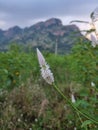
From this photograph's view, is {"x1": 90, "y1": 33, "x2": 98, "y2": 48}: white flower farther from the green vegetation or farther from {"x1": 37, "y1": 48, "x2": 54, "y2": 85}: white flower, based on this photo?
the green vegetation

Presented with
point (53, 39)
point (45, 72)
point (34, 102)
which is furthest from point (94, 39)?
point (53, 39)

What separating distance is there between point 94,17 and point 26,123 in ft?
11.4

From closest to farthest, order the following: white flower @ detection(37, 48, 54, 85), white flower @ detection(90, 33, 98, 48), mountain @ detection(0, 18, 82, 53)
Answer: white flower @ detection(37, 48, 54, 85)
white flower @ detection(90, 33, 98, 48)
mountain @ detection(0, 18, 82, 53)

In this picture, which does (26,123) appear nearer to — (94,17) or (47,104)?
(47,104)

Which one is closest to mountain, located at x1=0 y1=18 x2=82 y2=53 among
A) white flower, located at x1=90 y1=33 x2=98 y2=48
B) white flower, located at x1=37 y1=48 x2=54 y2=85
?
white flower, located at x1=90 y1=33 x2=98 y2=48

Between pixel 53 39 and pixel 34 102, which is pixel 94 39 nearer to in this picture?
pixel 34 102

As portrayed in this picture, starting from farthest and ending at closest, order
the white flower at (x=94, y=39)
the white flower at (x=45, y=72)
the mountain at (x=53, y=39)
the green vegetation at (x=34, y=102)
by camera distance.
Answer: the green vegetation at (x=34, y=102) < the mountain at (x=53, y=39) < the white flower at (x=94, y=39) < the white flower at (x=45, y=72)

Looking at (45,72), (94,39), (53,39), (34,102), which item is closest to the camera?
(45,72)

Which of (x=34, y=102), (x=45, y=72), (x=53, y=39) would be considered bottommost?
(x=53, y=39)

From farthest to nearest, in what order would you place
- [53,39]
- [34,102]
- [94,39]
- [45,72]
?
[53,39]
[34,102]
[94,39]
[45,72]

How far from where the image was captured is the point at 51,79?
5.30ft

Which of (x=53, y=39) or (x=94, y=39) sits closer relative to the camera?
(x=94, y=39)

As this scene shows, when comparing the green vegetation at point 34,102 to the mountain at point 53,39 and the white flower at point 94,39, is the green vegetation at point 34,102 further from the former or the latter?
the white flower at point 94,39

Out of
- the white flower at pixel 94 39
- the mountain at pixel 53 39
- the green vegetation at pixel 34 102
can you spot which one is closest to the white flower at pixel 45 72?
the white flower at pixel 94 39
